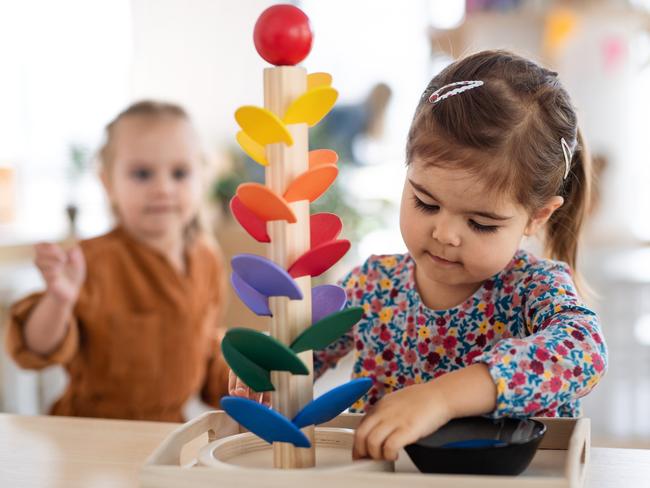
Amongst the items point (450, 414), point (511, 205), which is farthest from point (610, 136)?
point (450, 414)

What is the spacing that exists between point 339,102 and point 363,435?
140 inches

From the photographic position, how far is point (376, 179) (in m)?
4.07

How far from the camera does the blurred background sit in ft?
10.2

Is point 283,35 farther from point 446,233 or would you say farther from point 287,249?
point 446,233

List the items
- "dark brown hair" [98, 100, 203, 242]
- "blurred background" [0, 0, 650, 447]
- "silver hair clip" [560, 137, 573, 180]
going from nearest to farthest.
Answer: "silver hair clip" [560, 137, 573, 180]
"dark brown hair" [98, 100, 203, 242]
"blurred background" [0, 0, 650, 447]

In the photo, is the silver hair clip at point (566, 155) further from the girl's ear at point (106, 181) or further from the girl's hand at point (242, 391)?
the girl's ear at point (106, 181)

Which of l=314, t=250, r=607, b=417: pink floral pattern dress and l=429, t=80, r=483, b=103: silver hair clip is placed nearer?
l=314, t=250, r=607, b=417: pink floral pattern dress

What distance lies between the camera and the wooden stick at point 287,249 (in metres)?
0.62

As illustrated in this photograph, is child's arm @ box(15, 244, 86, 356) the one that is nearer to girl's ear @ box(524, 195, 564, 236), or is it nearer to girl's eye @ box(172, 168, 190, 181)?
girl's eye @ box(172, 168, 190, 181)

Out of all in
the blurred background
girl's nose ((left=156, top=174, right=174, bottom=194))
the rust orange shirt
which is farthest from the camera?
the blurred background

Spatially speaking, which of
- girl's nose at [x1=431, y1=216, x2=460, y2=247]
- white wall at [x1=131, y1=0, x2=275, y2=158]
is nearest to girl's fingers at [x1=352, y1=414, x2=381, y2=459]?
girl's nose at [x1=431, y1=216, x2=460, y2=247]

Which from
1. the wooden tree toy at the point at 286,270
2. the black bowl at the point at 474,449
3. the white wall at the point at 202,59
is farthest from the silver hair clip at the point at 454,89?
the white wall at the point at 202,59

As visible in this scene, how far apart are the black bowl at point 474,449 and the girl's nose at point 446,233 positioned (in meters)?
0.19

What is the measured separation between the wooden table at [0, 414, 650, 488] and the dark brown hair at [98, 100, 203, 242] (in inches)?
35.7
